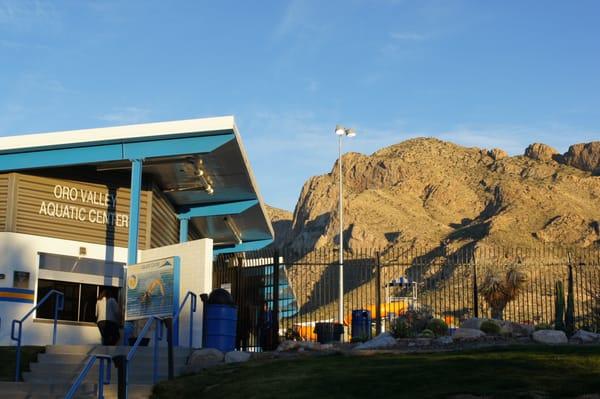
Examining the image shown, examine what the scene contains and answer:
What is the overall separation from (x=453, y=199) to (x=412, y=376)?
126 metres

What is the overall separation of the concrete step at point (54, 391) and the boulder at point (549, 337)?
8.29m

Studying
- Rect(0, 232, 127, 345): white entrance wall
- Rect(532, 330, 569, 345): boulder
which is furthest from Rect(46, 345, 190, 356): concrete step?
Rect(532, 330, 569, 345): boulder

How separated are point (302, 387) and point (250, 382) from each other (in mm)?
1299

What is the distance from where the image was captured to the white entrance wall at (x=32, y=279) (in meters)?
21.3

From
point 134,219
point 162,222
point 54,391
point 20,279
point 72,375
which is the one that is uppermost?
point 162,222

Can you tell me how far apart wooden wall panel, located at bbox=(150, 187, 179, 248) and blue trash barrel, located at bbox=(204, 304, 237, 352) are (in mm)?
5889

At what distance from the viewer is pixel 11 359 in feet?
59.5

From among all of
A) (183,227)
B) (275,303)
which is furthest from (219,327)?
(183,227)

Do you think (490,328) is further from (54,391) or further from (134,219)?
(54,391)

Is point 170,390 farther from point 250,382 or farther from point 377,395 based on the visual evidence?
point 377,395

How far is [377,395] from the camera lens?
1214 cm

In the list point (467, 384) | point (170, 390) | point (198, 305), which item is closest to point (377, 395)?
point (467, 384)

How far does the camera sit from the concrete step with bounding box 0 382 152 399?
1455 centimetres

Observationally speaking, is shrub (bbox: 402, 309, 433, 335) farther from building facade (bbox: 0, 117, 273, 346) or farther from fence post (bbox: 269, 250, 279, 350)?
building facade (bbox: 0, 117, 273, 346)
